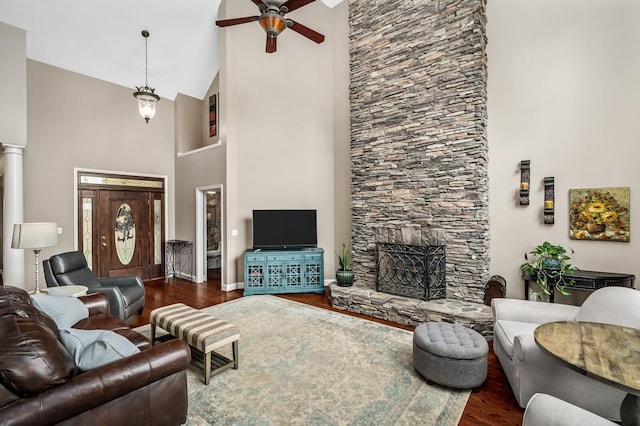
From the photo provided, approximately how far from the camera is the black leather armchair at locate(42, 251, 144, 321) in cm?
383

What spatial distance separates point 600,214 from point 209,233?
7255 millimetres

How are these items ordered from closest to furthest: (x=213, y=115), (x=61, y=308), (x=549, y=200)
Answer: (x=61, y=308) → (x=549, y=200) → (x=213, y=115)

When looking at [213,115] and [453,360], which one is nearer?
[453,360]

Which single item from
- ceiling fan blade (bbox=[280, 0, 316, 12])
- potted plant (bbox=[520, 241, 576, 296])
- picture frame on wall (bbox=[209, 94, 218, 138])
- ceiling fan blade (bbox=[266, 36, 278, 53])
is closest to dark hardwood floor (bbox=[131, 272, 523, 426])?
potted plant (bbox=[520, 241, 576, 296])

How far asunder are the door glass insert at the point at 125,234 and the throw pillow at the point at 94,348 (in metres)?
5.22

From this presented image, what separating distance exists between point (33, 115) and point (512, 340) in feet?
24.8

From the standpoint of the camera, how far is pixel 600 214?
12.3 ft

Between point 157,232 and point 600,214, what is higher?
point 600,214

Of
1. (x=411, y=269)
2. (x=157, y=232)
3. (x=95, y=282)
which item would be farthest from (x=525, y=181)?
(x=157, y=232)

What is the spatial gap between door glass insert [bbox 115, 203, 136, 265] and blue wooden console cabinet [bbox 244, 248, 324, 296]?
9.30ft

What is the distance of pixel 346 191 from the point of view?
240 inches

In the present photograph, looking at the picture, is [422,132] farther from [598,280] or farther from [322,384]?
[322,384]

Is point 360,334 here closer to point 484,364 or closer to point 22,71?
point 484,364

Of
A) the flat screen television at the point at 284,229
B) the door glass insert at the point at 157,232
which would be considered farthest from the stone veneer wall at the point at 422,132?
the door glass insert at the point at 157,232
